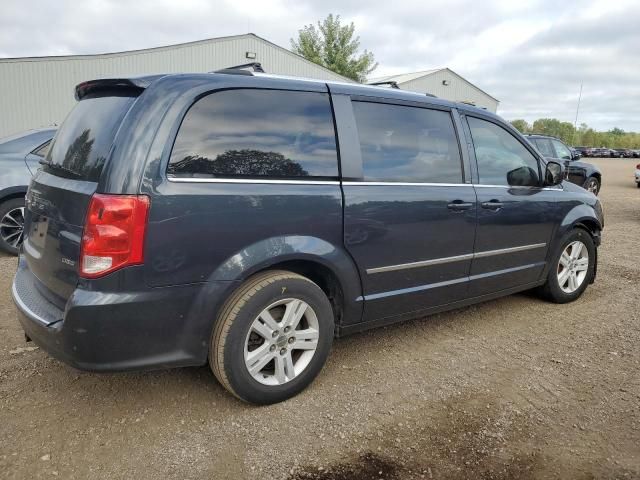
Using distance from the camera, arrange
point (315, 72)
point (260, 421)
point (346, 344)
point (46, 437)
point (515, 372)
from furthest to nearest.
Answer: point (315, 72), point (346, 344), point (515, 372), point (260, 421), point (46, 437)

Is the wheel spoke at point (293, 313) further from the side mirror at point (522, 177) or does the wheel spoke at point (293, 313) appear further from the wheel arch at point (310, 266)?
the side mirror at point (522, 177)

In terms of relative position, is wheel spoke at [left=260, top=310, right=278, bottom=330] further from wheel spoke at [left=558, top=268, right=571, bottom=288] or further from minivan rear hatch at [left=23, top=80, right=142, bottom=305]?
wheel spoke at [left=558, top=268, right=571, bottom=288]

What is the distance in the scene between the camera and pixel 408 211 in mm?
3145

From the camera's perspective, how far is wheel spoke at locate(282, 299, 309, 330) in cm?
275

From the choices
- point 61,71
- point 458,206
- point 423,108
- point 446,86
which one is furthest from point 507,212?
point 446,86

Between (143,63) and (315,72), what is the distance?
7.30m

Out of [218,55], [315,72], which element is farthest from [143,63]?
[315,72]

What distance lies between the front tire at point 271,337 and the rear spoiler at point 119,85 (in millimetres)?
1121

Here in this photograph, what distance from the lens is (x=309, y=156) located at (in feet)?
9.23

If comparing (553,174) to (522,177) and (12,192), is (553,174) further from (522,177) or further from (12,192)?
(12,192)

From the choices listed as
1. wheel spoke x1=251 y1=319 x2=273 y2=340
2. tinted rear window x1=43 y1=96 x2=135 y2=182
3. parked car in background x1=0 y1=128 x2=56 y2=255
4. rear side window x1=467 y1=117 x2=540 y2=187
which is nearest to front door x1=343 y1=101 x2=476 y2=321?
rear side window x1=467 y1=117 x2=540 y2=187

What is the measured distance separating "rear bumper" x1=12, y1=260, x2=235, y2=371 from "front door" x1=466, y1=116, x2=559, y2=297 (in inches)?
84.3

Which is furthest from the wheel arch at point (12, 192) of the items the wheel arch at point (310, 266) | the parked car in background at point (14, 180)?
the wheel arch at point (310, 266)

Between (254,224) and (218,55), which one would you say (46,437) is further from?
(218,55)
